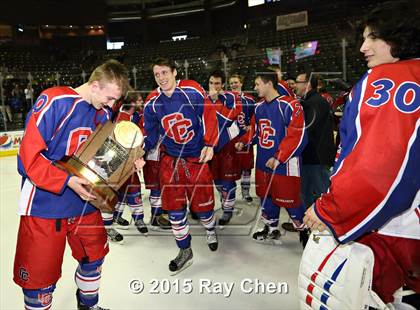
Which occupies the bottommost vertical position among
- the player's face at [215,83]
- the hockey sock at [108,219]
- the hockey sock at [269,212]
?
the hockey sock at [108,219]

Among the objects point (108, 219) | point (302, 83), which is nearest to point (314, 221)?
point (302, 83)

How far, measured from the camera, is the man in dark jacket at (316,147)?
285 cm

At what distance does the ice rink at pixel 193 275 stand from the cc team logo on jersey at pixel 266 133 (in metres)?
0.84

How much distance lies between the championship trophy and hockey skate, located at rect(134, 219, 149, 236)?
1.95m

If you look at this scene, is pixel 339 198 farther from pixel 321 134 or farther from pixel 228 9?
pixel 228 9

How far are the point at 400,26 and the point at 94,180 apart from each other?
1.18 metres

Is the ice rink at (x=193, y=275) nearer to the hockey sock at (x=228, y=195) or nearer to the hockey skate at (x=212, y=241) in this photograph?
the hockey skate at (x=212, y=241)

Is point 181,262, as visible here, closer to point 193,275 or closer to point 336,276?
point 193,275

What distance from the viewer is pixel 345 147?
3.43 ft

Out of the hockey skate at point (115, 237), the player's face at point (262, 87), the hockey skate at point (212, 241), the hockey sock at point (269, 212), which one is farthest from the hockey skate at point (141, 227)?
the player's face at point (262, 87)

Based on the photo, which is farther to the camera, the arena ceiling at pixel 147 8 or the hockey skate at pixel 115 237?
the arena ceiling at pixel 147 8

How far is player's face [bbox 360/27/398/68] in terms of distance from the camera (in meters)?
1.10

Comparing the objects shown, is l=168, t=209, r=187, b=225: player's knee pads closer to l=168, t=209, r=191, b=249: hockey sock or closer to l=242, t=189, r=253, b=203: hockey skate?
l=168, t=209, r=191, b=249: hockey sock

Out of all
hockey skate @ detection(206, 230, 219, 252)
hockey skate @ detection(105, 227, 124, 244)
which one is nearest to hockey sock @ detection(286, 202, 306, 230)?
hockey skate @ detection(206, 230, 219, 252)
